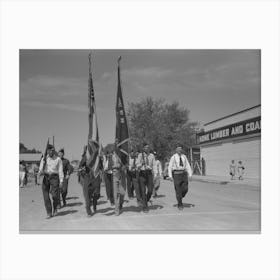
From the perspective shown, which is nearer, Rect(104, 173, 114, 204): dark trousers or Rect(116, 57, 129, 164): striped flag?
Rect(116, 57, 129, 164): striped flag

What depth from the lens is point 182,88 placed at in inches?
505

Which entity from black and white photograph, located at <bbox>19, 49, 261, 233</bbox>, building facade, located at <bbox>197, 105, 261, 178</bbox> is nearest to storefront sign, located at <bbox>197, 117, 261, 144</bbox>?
building facade, located at <bbox>197, 105, 261, 178</bbox>

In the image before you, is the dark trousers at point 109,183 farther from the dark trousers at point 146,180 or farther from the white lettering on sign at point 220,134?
the white lettering on sign at point 220,134

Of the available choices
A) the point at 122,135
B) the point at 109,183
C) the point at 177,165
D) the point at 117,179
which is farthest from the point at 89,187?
the point at 109,183

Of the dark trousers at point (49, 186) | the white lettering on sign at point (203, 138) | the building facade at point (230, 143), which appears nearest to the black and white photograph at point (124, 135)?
the dark trousers at point (49, 186)

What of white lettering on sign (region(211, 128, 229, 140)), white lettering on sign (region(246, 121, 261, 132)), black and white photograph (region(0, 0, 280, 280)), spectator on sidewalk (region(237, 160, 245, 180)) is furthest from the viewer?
white lettering on sign (region(211, 128, 229, 140))

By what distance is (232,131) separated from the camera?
2712 cm

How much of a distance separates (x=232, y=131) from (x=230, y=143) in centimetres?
82

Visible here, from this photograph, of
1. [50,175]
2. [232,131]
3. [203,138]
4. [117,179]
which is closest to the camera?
[50,175]

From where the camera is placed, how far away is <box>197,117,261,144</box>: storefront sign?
72.2ft

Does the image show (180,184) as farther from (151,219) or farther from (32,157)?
A: (32,157)

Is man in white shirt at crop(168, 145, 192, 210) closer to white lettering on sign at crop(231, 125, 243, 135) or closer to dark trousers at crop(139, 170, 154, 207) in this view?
dark trousers at crop(139, 170, 154, 207)

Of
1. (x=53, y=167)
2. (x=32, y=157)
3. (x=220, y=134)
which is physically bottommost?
(x=53, y=167)
